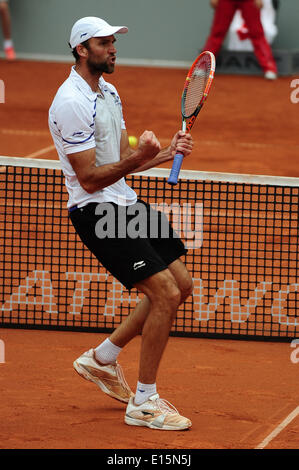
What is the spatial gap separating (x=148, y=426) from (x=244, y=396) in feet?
2.48

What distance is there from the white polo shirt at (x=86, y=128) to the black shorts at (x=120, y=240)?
59mm

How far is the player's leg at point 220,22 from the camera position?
13.9 metres

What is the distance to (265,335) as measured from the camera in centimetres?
630

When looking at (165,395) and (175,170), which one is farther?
(165,395)

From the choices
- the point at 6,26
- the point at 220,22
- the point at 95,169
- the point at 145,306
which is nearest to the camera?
the point at 95,169

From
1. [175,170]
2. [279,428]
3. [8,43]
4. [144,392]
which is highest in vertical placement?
[8,43]

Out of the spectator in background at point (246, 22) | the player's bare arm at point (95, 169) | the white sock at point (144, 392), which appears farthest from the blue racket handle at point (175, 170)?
the spectator in background at point (246, 22)

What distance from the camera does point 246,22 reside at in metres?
14.0

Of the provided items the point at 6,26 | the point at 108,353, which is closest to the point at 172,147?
the point at 108,353

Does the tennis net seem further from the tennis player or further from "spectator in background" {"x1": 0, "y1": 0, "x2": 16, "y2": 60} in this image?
"spectator in background" {"x1": 0, "y1": 0, "x2": 16, "y2": 60}

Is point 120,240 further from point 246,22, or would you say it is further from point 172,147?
point 246,22

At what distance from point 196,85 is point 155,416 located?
65.7 inches

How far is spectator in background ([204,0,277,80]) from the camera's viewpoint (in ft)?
45.5
